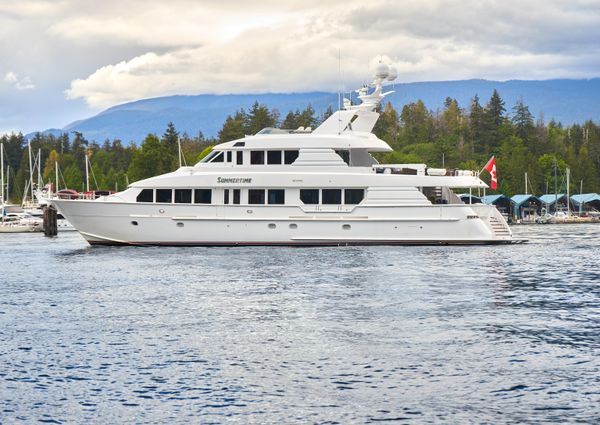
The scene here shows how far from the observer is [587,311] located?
22.5 m

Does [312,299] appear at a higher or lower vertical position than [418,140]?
lower

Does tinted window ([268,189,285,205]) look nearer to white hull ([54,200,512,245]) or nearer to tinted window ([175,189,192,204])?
white hull ([54,200,512,245])

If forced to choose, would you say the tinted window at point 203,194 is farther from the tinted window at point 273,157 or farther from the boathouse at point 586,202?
the boathouse at point 586,202

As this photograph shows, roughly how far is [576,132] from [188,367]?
123 meters

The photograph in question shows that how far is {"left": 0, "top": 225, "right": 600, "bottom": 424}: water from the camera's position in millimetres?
13867

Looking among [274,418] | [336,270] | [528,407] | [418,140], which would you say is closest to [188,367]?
[274,418]

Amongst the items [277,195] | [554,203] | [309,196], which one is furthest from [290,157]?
[554,203]

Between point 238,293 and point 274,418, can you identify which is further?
point 238,293

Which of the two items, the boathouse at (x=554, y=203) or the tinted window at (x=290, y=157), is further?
the boathouse at (x=554, y=203)

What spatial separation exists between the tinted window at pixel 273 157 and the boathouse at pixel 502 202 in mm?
59651

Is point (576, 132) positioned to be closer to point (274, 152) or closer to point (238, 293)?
point (274, 152)

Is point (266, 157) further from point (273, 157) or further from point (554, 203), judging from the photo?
point (554, 203)

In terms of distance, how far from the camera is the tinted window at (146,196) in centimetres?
3969

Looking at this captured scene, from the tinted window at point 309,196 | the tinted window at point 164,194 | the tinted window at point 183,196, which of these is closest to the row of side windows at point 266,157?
the tinted window at point 309,196
